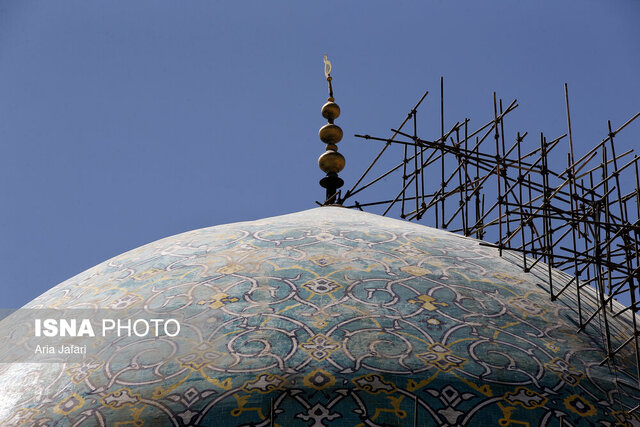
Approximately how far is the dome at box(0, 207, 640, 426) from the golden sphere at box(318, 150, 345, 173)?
8.76 feet

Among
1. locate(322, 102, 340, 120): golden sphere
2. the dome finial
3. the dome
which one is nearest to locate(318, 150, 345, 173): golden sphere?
the dome finial

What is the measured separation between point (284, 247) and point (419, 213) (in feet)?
11.2

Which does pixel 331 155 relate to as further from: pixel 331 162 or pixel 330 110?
pixel 330 110

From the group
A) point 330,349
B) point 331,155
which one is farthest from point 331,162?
point 330,349

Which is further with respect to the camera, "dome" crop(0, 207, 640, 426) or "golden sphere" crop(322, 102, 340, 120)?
"golden sphere" crop(322, 102, 340, 120)

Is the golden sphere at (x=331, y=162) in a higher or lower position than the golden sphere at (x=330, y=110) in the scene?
lower

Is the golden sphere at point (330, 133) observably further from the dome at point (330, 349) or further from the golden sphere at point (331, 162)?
the dome at point (330, 349)

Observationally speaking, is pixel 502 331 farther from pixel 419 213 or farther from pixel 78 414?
pixel 419 213

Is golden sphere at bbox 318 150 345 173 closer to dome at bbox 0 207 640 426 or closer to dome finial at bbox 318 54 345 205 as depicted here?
dome finial at bbox 318 54 345 205

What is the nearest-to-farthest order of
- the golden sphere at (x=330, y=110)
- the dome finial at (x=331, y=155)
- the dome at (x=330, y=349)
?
the dome at (x=330, y=349)
the dome finial at (x=331, y=155)
the golden sphere at (x=330, y=110)

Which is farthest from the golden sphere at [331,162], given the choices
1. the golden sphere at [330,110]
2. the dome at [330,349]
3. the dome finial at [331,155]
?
the dome at [330,349]

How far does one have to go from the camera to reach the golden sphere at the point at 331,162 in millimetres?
8625

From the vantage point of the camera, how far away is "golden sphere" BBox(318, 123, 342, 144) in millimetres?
8734

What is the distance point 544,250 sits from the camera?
20.5 ft
